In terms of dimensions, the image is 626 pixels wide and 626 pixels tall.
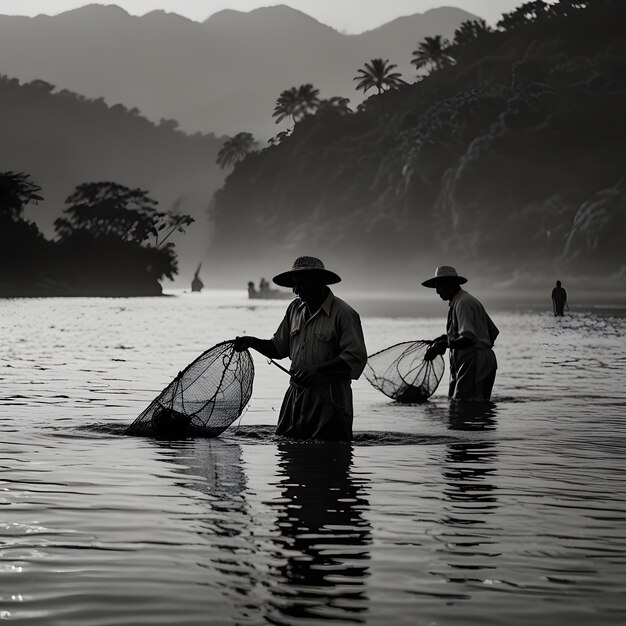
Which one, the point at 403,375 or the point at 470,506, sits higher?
the point at 403,375

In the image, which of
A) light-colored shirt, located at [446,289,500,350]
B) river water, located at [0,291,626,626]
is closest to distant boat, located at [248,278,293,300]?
light-colored shirt, located at [446,289,500,350]

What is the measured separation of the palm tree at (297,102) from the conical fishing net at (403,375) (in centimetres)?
16533

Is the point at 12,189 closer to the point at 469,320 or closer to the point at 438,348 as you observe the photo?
the point at 438,348

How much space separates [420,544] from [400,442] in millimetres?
5133

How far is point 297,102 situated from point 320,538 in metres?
177

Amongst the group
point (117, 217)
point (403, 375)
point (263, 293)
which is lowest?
point (403, 375)

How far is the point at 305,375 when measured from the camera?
9.01m

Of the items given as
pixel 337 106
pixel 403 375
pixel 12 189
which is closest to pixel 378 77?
pixel 337 106

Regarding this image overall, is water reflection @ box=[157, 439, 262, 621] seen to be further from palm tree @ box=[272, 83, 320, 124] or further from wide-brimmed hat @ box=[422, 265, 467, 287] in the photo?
palm tree @ box=[272, 83, 320, 124]

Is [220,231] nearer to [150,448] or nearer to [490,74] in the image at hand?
[490,74]

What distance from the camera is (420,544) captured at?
6180 millimetres

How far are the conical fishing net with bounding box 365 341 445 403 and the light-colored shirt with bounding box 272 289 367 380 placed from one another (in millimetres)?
6610

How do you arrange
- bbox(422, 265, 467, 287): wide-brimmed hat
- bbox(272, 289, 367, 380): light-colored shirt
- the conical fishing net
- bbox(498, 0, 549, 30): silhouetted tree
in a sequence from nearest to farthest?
bbox(272, 289, 367, 380): light-colored shirt < bbox(422, 265, 467, 287): wide-brimmed hat < the conical fishing net < bbox(498, 0, 549, 30): silhouetted tree

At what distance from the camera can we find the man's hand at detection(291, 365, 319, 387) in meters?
8.96
